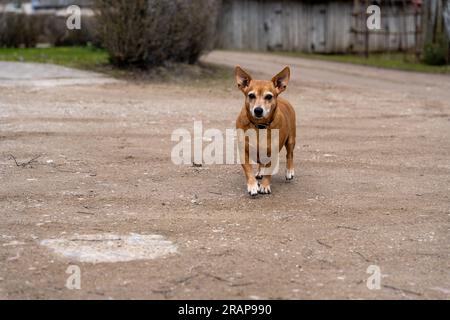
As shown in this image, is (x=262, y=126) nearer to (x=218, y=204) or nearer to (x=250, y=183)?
(x=250, y=183)

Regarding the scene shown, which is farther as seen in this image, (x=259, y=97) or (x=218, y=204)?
(x=259, y=97)

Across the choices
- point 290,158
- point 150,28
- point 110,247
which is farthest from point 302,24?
point 110,247

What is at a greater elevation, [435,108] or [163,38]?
[163,38]

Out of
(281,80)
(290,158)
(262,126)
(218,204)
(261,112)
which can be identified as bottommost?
(218,204)

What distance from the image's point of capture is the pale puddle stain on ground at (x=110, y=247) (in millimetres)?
5211

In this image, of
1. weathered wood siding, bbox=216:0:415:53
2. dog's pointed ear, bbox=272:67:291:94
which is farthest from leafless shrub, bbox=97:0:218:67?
weathered wood siding, bbox=216:0:415:53

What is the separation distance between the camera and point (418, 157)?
881cm

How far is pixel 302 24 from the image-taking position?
28.6 metres

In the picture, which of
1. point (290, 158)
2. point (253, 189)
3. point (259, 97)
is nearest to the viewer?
point (259, 97)

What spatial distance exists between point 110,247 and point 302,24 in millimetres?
24264

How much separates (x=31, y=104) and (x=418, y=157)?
6054mm

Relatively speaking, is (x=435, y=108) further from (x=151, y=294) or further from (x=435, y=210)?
(x=151, y=294)

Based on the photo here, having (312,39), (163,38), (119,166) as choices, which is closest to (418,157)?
(119,166)

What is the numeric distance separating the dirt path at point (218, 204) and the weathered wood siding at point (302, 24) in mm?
16527
